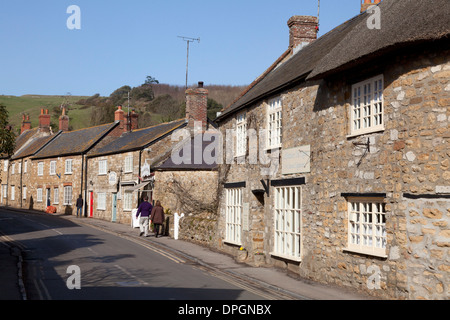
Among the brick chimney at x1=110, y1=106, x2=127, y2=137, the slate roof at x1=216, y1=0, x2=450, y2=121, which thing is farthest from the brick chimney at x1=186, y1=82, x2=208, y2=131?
the slate roof at x1=216, y1=0, x2=450, y2=121

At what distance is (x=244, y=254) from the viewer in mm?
17328

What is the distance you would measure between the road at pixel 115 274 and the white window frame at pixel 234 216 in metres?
2.28

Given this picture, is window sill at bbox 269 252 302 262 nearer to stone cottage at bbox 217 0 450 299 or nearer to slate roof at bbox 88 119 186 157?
stone cottage at bbox 217 0 450 299

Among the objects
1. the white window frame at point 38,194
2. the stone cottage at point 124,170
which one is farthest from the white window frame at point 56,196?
the stone cottage at point 124,170

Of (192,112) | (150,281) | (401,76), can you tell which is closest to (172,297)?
(150,281)

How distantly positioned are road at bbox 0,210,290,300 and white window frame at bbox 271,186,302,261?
6.65 ft

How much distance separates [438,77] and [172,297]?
6.67 meters

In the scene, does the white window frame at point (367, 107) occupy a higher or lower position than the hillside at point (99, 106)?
lower

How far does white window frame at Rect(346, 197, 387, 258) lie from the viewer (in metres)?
11.4

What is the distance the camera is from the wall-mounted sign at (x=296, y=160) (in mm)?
14289

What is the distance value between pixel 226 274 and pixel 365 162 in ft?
17.5

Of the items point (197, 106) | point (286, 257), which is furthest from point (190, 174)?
point (286, 257)

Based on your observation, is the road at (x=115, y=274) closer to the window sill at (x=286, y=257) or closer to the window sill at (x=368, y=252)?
the window sill at (x=286, y=257)

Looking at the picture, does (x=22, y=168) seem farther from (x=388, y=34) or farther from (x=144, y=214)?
(x=388, y=34)
